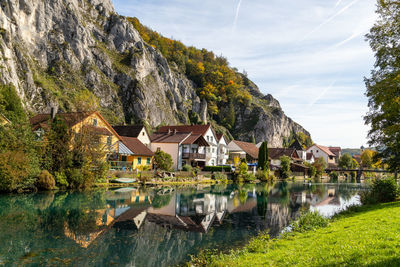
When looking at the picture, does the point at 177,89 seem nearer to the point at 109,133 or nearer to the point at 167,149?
the point at 167,149

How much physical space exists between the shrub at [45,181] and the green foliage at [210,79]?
91844 millimetres

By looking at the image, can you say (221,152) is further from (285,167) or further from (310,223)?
(310,223)

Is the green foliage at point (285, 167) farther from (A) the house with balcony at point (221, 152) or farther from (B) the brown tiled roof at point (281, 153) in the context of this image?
→ (B) the brown tiled roof at point (281, 153)

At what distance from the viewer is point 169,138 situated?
6047 centimetres

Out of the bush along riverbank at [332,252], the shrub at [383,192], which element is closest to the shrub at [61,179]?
the bush along riverbank at [332,252]

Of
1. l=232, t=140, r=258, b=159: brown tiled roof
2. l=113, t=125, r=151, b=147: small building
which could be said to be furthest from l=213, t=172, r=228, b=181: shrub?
l=232, t=140, r=258, b=159: brown tiled roof

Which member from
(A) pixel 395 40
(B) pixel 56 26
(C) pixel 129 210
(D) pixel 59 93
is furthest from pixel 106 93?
(A) pixel 395 40

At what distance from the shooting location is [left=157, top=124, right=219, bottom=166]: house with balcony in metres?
63.1

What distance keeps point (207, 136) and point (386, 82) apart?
155 ft

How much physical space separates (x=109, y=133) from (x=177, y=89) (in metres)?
61.2

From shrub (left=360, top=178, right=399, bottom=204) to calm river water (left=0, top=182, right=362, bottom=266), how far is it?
18.6ft

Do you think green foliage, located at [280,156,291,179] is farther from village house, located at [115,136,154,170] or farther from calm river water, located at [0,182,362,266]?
calm river water, located at [0,182,362,266]

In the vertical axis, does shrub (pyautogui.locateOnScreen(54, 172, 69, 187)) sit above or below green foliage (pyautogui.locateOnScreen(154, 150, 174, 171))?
below

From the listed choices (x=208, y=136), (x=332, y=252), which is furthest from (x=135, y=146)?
(x=332, y=252)
